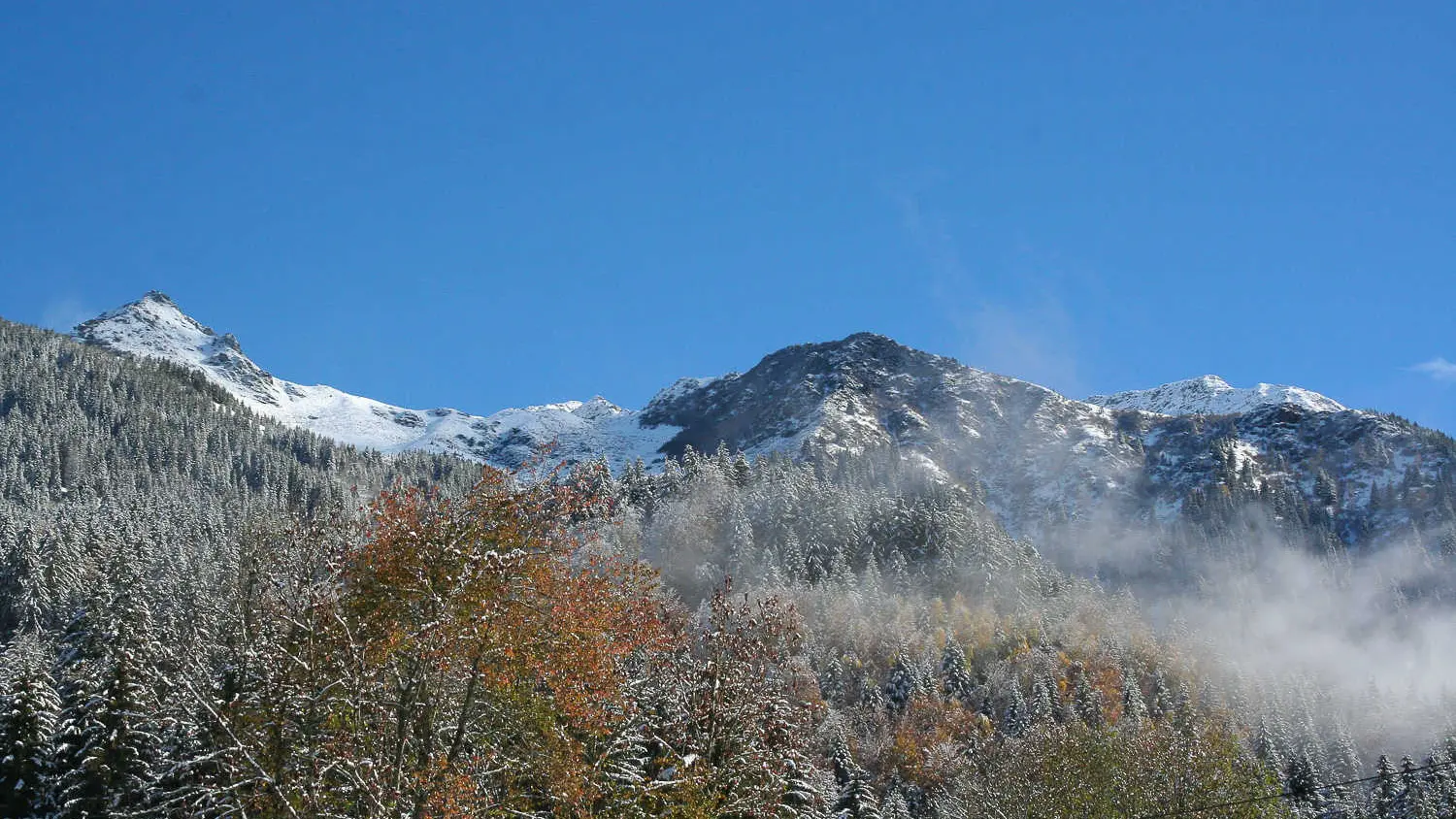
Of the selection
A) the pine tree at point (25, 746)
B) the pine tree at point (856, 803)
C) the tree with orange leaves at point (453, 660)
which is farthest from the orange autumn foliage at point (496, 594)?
the pine tree at point (25, 746)

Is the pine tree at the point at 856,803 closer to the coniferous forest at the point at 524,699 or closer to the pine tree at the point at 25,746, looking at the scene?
the coniferous forest at the point at 524,699

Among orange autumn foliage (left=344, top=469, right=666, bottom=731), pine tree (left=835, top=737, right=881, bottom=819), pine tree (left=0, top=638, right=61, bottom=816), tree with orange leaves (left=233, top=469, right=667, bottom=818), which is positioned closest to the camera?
tree with orange leaves (left=233, top=469, right=667, bottom=818)

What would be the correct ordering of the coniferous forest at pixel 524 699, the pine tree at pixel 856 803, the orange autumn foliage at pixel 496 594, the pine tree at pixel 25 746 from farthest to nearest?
1. the pine tree at pixel 856 803
2. the pine tree at pixel 25 746
3. the coniferous forest at pixel 524 699
4. the orange autumn foliage at pixel 496 594

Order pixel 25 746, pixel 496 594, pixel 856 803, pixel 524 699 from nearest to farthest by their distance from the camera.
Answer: pixel 496 594 → pixel 524 699 → pixel 25 746 → pixel 856 803

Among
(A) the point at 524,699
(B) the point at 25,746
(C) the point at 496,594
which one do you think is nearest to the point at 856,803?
(A) the point at 524,699

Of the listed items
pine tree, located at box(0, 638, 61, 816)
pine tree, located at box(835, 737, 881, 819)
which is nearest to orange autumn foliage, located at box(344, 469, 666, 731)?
pine tree, located at box(835, 737, 881, 819)

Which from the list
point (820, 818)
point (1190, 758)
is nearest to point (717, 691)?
point (820, 818)

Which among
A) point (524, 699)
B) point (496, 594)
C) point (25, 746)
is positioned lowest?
point (25, 746)

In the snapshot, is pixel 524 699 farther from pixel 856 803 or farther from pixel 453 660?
pixel 856 803

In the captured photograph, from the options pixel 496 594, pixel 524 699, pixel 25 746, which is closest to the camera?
pixel 496 594

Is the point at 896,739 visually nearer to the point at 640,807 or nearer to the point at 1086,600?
the point at 1086,600

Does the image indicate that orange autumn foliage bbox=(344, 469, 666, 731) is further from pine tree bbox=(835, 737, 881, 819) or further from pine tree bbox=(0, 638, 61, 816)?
pine tree bbox=(0, 638, 61, 816)

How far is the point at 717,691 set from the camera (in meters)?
23.7

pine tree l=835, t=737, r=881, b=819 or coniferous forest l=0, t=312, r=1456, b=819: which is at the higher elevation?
coniferous forest l=0, t=312, r=1456, b=819
